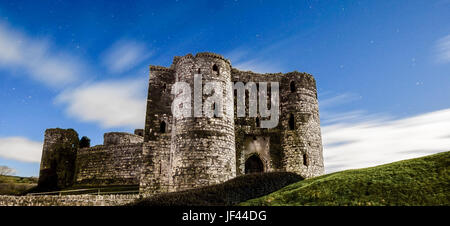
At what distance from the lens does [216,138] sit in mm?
20344

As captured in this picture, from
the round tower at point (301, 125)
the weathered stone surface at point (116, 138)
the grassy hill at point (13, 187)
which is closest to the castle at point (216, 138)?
the round tower at point (301, 125)

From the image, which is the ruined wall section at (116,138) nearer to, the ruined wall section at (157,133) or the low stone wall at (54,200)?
the ruined wall section at (157,133)

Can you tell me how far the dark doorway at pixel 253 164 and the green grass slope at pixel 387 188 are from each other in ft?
39.4

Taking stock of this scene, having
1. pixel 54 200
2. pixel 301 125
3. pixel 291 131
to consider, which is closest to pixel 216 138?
pixel 291 131

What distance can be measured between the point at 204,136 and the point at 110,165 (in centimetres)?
1520

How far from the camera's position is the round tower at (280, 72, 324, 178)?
931 inches

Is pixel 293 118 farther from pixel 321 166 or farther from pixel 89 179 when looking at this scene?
pixel 89 179

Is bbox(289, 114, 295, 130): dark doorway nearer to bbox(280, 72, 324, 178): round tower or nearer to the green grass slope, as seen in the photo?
bbox(280, 72, 324, 178): round tower

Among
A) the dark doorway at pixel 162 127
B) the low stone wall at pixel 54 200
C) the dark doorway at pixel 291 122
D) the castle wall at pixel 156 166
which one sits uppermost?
the dark doorway at pixel 291 122

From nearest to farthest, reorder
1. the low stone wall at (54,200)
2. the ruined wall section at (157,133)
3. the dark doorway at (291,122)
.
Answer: the low stone wall at (54,200) < the ruined wall section at (157,133) < the dark doorway at (291,122)

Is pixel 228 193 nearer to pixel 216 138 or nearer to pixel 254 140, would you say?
pixel 216 138

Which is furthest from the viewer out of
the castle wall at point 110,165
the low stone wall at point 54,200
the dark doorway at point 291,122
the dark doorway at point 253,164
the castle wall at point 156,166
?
the castle wall at point 110,165

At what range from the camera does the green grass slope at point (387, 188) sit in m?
9.20
